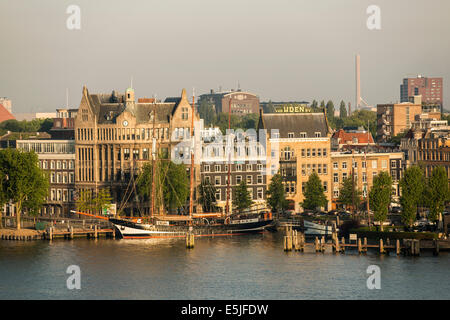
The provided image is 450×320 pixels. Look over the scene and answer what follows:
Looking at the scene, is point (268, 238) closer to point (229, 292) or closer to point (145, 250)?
point (145, 250)

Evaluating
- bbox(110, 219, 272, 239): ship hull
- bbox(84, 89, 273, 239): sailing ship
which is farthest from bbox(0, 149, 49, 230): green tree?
bbox(110, 219, 272, 239): ship hull

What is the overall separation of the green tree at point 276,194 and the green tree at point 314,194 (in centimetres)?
360

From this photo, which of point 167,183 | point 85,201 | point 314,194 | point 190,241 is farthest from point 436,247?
point 85,201

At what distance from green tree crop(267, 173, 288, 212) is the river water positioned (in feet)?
87.1

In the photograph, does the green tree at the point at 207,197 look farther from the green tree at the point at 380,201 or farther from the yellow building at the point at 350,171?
the green tree at the point at 380,201

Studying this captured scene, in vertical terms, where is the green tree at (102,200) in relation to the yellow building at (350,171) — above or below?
below

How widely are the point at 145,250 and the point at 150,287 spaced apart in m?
28.2

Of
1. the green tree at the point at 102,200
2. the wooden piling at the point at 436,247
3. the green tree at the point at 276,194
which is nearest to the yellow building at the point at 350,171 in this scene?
the green tree at the point at 276,194

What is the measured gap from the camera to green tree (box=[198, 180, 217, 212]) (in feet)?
594

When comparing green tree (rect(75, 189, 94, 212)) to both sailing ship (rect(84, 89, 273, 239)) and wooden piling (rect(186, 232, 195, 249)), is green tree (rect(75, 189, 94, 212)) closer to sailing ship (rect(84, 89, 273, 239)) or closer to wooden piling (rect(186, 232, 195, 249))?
sailing ship (rect(84, 89, 273, 239))

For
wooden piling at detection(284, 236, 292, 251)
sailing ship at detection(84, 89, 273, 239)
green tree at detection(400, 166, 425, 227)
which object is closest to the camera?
wooden piling at detection(284, 236, 292, 251)

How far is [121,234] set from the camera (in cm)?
16438

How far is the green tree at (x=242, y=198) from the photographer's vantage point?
180250 mm
